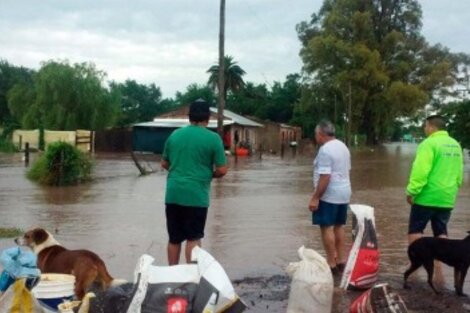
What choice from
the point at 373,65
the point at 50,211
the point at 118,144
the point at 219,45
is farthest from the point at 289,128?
the point at 50,211

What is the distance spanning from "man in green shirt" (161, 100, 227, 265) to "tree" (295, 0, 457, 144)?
52676 millimetres

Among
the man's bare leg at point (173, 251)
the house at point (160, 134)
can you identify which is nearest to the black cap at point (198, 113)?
the man's bare leg at point (173, 251)

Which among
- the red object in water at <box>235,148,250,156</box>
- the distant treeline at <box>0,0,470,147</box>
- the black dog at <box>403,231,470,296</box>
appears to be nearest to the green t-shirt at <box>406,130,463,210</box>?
the black dog at <box>403,231,470,296</box>

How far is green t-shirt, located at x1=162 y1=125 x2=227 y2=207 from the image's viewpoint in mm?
6633

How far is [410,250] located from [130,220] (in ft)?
22.2

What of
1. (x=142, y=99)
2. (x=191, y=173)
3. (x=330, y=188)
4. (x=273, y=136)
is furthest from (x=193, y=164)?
(x=142, y=99)

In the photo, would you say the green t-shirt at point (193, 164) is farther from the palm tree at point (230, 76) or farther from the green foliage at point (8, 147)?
the palm tree at point (230, 76)

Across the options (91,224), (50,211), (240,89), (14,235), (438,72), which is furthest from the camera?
(240,89)

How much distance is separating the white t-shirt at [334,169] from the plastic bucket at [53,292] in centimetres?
306

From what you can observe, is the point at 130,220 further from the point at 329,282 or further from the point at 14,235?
the point at 329,282

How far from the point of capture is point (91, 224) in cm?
1217

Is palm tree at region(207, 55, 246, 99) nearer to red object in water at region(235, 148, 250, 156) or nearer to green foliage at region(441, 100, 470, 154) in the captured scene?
red object in water at region(235, 148, 250, 156)

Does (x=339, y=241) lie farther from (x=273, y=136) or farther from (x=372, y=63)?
(x=273, y=136)

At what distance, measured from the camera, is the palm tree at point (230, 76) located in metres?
91.6
